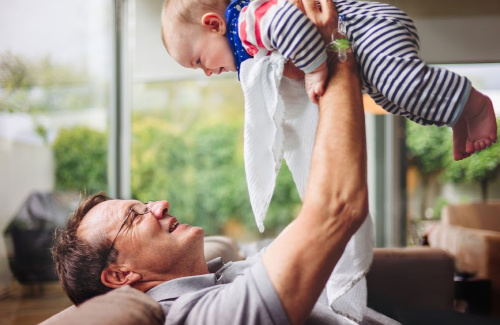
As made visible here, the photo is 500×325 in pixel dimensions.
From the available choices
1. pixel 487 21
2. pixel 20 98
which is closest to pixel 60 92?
pixel 20 98

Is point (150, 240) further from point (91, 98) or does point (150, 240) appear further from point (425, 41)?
point (91, 98)

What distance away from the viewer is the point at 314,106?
40.0 inches

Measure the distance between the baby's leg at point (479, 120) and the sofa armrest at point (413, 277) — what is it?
1.01 meters

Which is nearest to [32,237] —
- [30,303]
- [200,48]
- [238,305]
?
[30,303]

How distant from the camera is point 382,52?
0.92 meters

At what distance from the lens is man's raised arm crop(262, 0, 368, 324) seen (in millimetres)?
801

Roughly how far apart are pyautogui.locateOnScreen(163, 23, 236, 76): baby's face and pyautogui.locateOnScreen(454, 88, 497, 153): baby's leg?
19.8 inches

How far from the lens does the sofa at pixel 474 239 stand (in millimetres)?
2601

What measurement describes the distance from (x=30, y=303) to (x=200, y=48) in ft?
7.24

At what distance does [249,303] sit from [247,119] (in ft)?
1.21

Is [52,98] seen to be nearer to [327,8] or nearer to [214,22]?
[214,22]

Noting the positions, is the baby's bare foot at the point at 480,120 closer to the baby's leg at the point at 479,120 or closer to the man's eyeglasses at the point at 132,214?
the baby's leg at the point at 479,120

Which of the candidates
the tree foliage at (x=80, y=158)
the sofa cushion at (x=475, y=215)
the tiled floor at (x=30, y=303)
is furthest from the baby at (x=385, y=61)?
the tree foliage at (x=80, y=158)

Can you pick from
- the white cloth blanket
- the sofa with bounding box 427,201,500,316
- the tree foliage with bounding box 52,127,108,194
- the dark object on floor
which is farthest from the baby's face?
the tree foliage with bounding box 52,127,108,194
